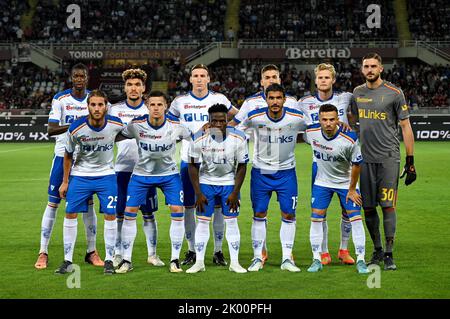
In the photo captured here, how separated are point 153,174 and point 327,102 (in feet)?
7.58

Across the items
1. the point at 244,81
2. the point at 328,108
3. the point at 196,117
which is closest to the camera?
the point at 328,108

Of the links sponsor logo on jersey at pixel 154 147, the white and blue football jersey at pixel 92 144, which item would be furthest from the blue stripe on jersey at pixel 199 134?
the white and blue football jersey at pixel 92 144

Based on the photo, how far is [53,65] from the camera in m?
44.1

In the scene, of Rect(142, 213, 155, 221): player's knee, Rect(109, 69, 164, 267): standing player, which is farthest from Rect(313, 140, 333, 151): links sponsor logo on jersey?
Rect(142, 213, 155, 221): player's knee

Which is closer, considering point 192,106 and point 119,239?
point 119,239

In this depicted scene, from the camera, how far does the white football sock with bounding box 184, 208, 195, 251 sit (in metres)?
9.63

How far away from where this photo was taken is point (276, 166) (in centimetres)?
896

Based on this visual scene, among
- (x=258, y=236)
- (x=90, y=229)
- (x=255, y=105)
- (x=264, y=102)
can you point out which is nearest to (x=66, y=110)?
(x=90, y=229)

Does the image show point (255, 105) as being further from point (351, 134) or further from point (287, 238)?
point (287, 238)

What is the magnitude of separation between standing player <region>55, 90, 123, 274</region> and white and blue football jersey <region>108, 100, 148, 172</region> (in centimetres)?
42

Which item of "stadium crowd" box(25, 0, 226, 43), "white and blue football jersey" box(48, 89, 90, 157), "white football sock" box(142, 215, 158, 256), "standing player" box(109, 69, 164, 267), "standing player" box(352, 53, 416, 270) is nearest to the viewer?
"standing player" box(352, 53, 416, 270)

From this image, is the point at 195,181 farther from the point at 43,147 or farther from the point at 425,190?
the point at 43,147

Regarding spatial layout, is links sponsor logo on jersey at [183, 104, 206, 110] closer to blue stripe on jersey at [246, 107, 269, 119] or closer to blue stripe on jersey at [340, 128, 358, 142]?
blue stripe on jersey at [246, 107, 269, 119]
